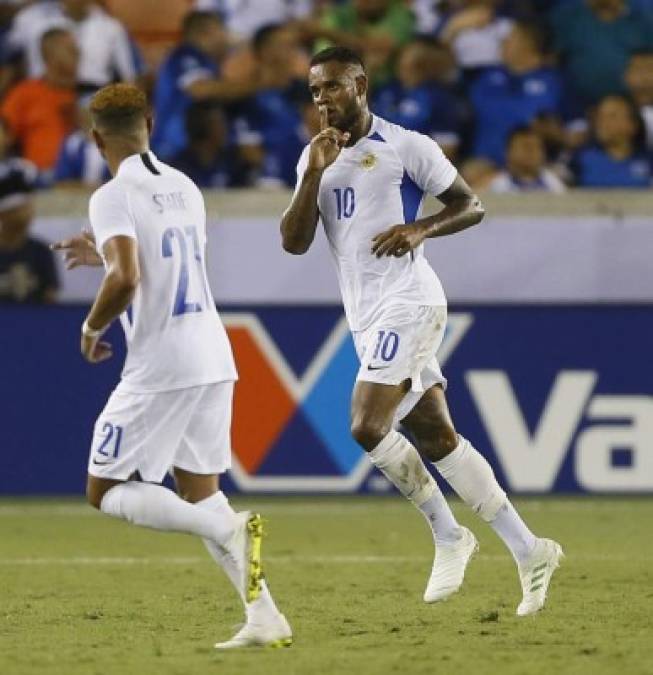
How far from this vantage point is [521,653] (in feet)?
20.4

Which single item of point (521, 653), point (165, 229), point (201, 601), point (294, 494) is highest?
point (165, 229)

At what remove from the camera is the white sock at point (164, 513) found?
6.18 m

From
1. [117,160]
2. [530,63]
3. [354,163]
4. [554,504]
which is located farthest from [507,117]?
[117,160]

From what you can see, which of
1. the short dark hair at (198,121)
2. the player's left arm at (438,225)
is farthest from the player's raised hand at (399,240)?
the short dark hair at (198,121)

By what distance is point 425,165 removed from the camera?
7.36 m

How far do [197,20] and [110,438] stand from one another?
8.52 metres

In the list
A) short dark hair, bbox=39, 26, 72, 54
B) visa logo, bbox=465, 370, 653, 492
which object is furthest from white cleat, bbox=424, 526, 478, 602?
short dark hair, bbox=39, 26, 72, 54

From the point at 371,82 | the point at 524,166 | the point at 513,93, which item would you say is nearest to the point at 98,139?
the point at 524,166

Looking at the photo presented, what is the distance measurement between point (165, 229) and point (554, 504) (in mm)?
6044

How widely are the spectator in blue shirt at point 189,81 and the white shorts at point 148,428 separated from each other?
24.9 ft

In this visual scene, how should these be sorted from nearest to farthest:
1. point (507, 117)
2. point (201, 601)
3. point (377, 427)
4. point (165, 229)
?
point (165, 229), point (377, 427), point (201, 601), point (507, 117)

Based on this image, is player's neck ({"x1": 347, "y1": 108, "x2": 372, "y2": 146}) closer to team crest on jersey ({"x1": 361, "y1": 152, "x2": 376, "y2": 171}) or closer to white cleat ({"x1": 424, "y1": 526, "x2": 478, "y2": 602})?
team crest on jersey ({"x1": 361, "y1": 152, "x2": 376, "y2": 171})

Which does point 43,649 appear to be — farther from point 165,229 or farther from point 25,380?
point 25,380

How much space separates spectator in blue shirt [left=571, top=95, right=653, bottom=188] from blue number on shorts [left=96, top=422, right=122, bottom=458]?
777 cm
